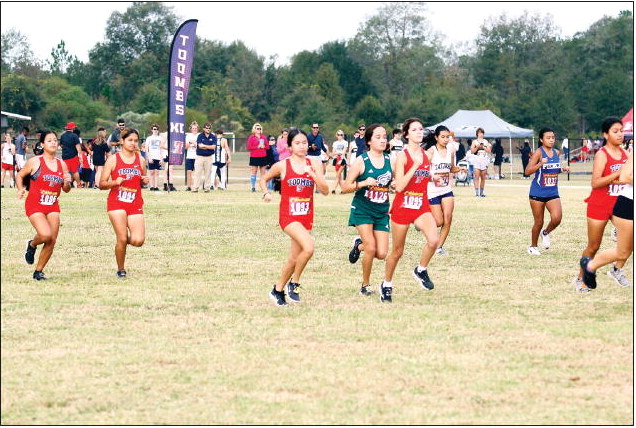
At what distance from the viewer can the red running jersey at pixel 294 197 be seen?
1138cm

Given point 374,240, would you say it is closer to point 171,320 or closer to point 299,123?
point 171,320

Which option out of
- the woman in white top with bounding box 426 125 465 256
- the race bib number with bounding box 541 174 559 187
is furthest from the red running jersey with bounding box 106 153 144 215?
the race bib number with bounding box 541 174 559 187

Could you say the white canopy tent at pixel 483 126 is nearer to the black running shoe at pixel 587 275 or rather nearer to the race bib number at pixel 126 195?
the race bib number at pixel 126 195

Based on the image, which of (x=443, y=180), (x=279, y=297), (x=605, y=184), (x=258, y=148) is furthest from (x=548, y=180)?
(x=258, y=148)

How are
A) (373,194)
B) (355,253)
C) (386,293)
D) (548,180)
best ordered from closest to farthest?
(386,293) < (373,194) < (355,253) < (548,180)

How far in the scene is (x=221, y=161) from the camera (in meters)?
32.7

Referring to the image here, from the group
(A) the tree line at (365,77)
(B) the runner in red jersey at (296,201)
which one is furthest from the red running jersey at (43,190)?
(A) the tree line at (365,77)

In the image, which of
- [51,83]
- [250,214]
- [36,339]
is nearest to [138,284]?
[36,339]

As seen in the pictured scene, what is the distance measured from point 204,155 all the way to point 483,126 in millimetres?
26151

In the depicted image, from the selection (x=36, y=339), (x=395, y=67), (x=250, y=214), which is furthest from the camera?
(x=395, y=67)

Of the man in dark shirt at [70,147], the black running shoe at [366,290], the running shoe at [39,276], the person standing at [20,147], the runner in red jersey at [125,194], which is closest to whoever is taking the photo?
the black running shoe at [366,290]

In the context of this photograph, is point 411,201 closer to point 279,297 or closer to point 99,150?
point 279,297

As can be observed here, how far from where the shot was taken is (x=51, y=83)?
9044 centimetres

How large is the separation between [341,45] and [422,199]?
94.9m
